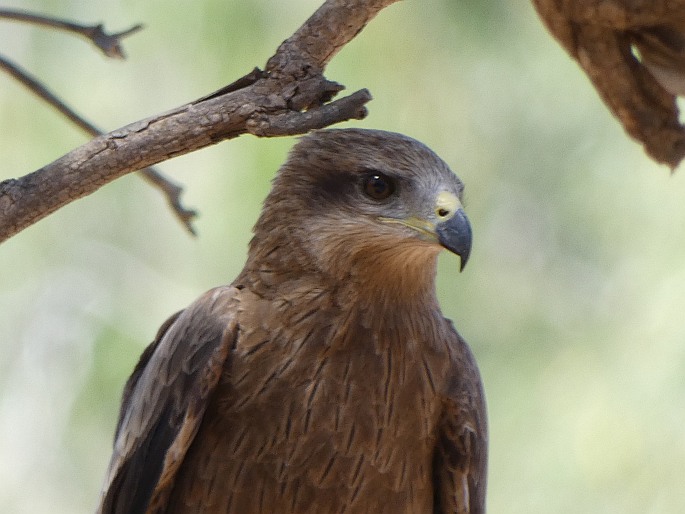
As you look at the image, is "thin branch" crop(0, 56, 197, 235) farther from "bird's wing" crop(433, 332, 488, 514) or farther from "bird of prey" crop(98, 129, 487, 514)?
"bird's wing" crop(433, 332, 488, 514)

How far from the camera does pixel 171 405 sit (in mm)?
3762

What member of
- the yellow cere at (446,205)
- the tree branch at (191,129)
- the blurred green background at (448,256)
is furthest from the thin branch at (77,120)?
the blurred green background at (448,256)

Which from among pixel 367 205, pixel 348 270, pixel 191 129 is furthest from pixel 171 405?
pixel 191 129

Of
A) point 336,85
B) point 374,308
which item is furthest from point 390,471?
point 336,85

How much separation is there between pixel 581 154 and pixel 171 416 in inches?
177

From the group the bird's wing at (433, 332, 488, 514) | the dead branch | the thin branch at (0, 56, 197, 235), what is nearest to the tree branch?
the dead branch

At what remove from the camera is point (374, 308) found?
12.4 feet

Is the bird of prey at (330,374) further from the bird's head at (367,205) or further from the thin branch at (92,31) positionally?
the thin branch at (92,31)

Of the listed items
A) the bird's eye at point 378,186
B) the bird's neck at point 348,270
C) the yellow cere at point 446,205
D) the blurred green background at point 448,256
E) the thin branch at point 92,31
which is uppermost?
the blurred green background at point 448,256

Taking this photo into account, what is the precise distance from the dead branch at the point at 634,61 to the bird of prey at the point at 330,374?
100cm

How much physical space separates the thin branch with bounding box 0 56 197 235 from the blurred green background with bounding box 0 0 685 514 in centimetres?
312

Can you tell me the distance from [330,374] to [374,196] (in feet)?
2.06

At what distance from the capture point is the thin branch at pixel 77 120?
3.63 m

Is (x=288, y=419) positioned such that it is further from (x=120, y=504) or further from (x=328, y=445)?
(x=120, y=504)
